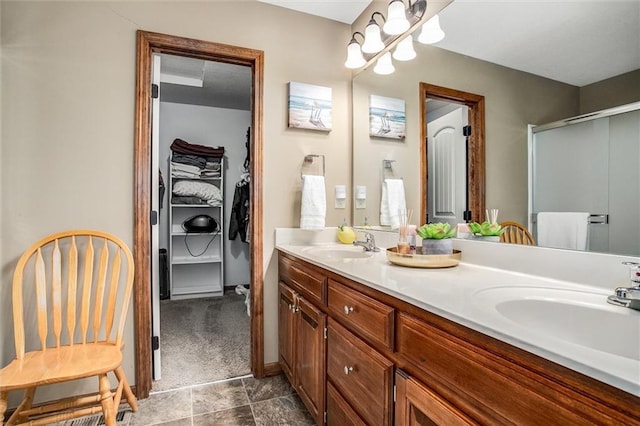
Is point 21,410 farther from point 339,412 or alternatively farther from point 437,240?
point 437,240

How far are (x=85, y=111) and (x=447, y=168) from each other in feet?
6.41

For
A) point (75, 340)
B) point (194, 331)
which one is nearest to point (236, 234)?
point (194, 331)

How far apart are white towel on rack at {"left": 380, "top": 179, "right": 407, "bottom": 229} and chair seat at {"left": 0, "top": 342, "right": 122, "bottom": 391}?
63.2 inches

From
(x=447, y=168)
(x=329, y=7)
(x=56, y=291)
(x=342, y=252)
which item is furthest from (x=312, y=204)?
(x=56, y=291)

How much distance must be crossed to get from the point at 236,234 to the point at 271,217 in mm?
2140

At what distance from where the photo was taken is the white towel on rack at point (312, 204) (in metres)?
2.15

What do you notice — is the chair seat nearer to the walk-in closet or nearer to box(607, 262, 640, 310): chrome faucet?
the walk-in closet

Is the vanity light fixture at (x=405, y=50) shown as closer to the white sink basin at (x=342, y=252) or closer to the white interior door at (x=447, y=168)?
the white interior door at (x=447, y=168)

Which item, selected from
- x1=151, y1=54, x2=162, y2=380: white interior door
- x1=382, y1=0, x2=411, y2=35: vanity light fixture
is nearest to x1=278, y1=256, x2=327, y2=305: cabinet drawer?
x1=151, y1=54, x2=162, y2=380: white interior door

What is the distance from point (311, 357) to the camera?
1.53 m

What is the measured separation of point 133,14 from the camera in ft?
6.04

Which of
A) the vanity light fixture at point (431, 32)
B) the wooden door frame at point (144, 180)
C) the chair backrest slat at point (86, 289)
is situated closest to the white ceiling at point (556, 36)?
the vanity light fixture at point (431, 32)

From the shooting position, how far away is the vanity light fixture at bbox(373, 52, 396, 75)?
81.0 inches

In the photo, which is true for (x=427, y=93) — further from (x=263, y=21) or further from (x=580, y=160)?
(x=263, y=21)
